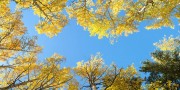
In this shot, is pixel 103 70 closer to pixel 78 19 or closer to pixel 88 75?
pixel 88 75

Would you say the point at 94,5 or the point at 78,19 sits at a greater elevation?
the point at 94,5

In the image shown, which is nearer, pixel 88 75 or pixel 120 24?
pixel 120 24

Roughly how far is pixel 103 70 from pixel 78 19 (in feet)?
15.5

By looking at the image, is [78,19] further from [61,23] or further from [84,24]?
[61,23]

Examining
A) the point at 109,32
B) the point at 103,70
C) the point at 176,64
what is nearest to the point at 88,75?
the point at 103,70

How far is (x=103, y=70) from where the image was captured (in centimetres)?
1417

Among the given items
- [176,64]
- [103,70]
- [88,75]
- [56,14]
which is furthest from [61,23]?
[176,64]

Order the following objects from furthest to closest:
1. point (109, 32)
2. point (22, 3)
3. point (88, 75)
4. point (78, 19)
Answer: point (88, 75) → point (109, 32) → point (78, 19) → point (22, 3)

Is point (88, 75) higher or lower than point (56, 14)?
lower

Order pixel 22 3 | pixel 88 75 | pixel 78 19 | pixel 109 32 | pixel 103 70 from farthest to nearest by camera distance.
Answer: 1. pixel 103 70
2. pixel 88 75
3. pixel 109 32
4. pixel 78 19
5. pixel 22 3

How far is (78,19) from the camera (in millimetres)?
10102

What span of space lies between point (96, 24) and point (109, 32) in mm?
765

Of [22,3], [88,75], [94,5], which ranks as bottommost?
[88,75]

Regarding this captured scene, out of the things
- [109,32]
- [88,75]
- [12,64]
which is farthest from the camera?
[88,75]
